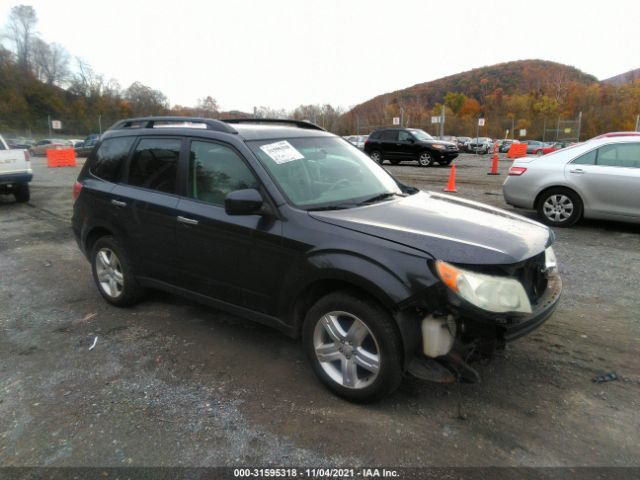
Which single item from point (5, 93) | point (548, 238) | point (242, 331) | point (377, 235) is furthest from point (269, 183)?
point (5, 93)

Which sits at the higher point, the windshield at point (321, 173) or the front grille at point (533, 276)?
the windshield at point (321, 173)

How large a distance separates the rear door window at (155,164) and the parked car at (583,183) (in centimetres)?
616

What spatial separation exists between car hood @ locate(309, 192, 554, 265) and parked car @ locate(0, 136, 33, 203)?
32.8ft

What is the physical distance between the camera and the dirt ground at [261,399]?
250cm

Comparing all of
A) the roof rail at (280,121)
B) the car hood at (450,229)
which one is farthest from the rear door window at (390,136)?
the car hood at (450,229)

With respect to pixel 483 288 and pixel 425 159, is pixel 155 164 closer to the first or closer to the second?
pixel 483 288

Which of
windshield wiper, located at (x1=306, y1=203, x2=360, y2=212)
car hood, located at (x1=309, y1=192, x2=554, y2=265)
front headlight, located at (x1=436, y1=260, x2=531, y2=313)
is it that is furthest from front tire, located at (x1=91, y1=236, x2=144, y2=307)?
front headlight, located at (x1=436, y1=260, x2=531, y2=313)

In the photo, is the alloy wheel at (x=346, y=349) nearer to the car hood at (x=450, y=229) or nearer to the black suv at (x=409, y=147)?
the car hood at (x=450, y=229)

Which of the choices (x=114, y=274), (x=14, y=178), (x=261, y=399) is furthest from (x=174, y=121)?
(x=14, y=178)

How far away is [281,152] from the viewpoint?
349cm

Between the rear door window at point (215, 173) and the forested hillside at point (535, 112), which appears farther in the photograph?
the forested hillside at point (535, 112)

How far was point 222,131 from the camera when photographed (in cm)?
359

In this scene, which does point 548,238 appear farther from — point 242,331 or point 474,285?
point 242,331

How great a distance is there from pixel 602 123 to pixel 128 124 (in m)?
68.6
